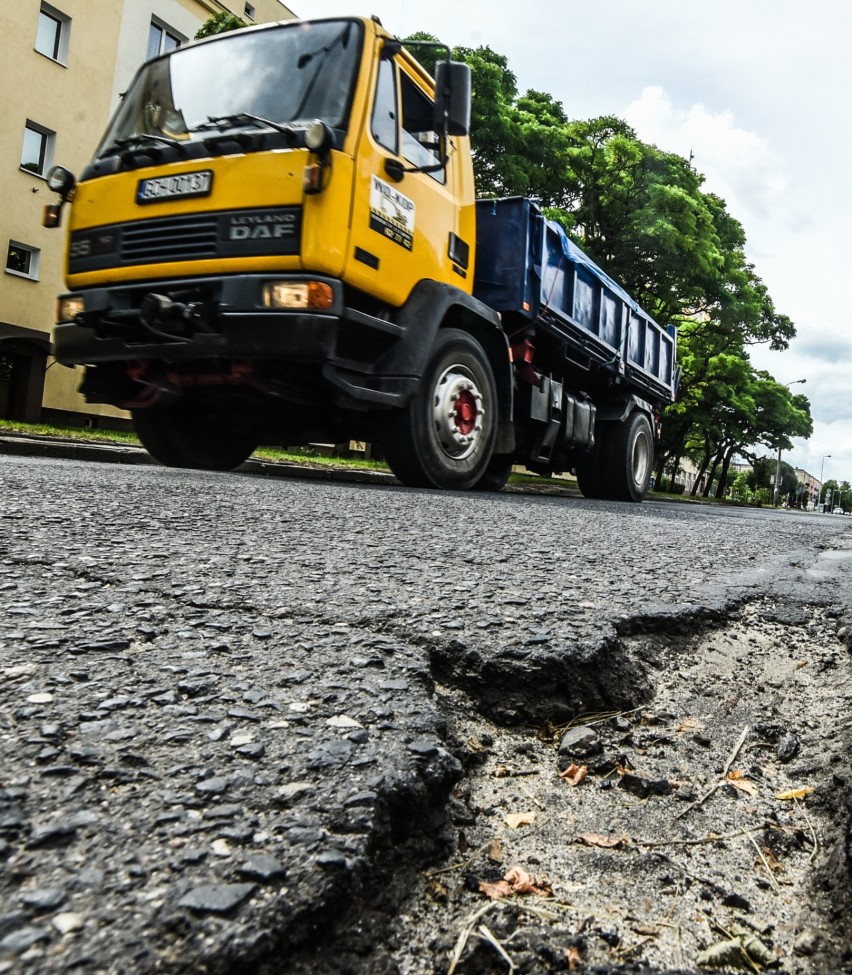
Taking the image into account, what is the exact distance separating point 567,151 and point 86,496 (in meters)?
16.6

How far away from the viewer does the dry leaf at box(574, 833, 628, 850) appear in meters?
1.04

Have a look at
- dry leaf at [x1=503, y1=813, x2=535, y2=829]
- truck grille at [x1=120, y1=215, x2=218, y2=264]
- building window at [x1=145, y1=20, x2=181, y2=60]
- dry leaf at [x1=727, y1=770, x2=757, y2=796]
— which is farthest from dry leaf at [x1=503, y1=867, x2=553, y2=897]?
building window at [x1=145, y1=20, x2=181, y2=60]

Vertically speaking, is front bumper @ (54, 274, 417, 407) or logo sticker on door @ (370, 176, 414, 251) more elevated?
logo sticker on door @ (370, 176, 414, 251)

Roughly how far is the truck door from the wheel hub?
686mm

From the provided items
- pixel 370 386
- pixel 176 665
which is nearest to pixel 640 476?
pixel 370 386

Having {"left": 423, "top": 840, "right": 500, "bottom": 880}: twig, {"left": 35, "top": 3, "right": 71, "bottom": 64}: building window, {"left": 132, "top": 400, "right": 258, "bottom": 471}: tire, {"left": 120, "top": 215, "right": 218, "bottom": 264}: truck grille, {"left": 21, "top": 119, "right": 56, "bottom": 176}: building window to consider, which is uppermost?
{"left": 35, "top": 3, "right": 71, "bottom": 64}: building window

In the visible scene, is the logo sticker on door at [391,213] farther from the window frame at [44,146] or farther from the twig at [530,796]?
the window frame at [44,146]

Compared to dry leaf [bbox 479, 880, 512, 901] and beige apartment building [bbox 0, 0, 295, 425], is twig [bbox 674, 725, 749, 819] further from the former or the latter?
beige apartment building [bbox 0, 0, 295, 425]

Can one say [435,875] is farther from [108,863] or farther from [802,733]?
[802,733]

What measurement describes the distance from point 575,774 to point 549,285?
21.5ft

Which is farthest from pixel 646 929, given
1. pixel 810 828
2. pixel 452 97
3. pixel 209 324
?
pixel 452 97

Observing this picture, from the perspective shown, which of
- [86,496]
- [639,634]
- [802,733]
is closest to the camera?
[802,733]

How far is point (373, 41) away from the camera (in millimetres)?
5168

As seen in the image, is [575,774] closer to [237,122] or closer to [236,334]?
[236,334]
